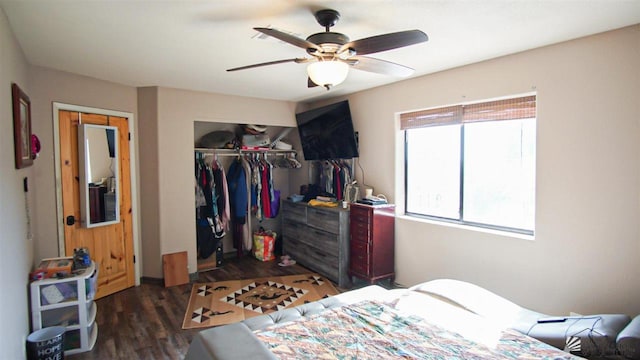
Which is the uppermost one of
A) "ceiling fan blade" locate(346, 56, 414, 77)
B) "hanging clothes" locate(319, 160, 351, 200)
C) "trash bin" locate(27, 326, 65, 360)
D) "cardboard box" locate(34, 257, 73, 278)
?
"ceiling fan blade" locate(346, 56, 414, 77)

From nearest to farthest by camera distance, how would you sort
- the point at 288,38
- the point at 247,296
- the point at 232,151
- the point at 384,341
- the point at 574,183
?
the point at 384,341 < the point at 288,38 < the point at 574,183 < the point at 247,296 < the point at 232,151

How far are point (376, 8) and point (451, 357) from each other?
183 centimetres

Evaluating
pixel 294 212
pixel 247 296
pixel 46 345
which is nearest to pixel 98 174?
pixel 46 345

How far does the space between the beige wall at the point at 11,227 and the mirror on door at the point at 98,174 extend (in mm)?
929

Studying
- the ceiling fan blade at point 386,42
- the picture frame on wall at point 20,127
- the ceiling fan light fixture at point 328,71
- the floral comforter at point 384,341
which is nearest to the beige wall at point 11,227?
the picture frame on wall at point 20,127

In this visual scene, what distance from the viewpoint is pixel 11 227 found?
6.51ft

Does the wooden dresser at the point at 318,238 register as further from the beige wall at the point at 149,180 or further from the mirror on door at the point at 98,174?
the mirror on door at the point at 98,174

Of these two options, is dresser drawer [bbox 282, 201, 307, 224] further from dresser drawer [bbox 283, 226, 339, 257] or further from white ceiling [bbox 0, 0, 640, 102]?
white ceiling [bbox 0, 0, 640, 102]

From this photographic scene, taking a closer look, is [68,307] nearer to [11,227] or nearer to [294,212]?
[11,227]

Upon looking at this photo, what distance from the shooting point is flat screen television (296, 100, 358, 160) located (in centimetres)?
410

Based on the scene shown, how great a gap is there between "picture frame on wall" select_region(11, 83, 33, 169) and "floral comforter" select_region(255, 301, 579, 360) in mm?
1958

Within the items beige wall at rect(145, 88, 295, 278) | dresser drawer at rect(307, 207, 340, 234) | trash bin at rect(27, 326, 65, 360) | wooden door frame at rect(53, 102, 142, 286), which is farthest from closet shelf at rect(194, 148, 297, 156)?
trash bin at rect(27, 326, 65, 360)

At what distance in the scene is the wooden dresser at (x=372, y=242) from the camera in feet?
11.9

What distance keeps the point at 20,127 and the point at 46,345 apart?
149 centimetres
